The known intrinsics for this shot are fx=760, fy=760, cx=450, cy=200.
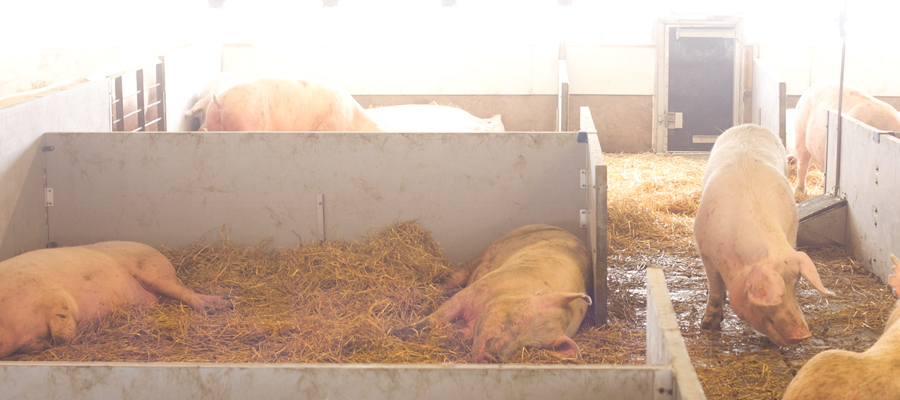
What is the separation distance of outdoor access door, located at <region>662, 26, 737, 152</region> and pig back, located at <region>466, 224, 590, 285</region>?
229 inches

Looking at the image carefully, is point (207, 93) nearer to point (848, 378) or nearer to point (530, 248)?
point (530, 248)

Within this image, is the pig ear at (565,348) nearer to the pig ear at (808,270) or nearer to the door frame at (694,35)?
the pig ear at (808,270)

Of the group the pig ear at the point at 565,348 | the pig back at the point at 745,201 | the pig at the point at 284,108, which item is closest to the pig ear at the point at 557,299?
the pig ear at the point at 565,348

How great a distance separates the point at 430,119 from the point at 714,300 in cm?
506

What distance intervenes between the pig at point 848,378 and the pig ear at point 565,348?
0.97m

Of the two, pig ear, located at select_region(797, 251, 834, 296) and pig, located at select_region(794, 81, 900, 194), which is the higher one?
pig, located at select_region(794, 81, 900, 194)

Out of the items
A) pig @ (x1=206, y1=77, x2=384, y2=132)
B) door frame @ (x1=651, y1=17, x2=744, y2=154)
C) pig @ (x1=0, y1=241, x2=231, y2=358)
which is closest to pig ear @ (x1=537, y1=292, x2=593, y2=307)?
pig @ (x1=0, y1=241, x2=231, y2=358)

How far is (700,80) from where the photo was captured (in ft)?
32.2

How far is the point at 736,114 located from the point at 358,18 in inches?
204

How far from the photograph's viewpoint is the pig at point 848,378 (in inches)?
89.3

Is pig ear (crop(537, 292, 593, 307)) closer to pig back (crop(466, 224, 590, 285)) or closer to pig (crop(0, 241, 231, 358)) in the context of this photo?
pig back (crop(466, 224, 590, 285))

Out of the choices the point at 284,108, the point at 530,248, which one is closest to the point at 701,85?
the point at 284,108

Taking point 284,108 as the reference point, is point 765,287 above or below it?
below

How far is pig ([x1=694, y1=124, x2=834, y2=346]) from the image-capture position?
135 inches
